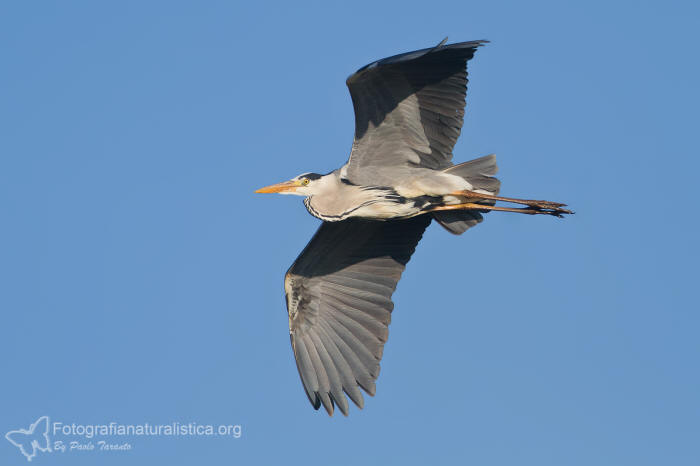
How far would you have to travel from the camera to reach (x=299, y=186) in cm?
930

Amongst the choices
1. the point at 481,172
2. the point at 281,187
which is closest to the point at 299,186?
the point at 281,187

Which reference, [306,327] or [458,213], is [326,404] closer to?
[306,327]

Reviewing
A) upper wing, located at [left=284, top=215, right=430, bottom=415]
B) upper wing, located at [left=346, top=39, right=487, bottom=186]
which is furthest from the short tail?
upper wing, located at [left=284, top=215, right=430, bottom=415]

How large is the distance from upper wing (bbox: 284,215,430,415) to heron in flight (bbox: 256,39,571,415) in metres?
0.01

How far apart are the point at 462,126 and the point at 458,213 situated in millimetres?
852

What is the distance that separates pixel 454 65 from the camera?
333 inches

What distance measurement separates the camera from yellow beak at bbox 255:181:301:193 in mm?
9359

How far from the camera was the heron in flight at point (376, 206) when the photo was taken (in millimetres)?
8555

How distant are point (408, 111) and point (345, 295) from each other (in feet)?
6.95

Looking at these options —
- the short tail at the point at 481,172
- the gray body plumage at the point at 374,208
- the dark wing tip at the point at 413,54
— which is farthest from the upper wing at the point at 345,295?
the dark wing tip at the point at 413,54

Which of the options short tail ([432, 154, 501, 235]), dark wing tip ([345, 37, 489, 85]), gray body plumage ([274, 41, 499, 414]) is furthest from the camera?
short tail ([432, 154, 501, 235])

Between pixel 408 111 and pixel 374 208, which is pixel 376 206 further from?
pixel 408 111

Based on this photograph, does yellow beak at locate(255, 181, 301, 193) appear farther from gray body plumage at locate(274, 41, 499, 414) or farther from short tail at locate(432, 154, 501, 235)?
short tail at locate(432, 154, 501, 235)

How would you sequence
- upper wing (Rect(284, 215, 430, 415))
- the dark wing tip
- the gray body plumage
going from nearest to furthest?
the dark wing tip < the gray body plumage < upper wing (Rect(284, 215, 430, 415))
